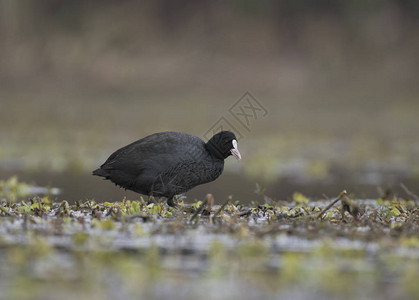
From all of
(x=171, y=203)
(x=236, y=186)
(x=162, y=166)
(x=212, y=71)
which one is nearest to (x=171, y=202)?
(x=171, y=203)

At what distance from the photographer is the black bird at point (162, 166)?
10539mm

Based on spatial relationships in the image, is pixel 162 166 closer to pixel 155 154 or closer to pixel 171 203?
pixel 155 154

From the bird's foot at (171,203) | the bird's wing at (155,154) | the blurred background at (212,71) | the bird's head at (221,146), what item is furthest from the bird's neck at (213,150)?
the blurred background at (212,71)

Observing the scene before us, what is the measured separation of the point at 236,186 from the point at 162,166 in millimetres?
4990

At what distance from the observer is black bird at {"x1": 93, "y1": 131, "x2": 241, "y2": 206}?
1054 centimetres

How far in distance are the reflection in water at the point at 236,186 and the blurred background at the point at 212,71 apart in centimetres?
544

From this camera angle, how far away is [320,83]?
36.9 metres

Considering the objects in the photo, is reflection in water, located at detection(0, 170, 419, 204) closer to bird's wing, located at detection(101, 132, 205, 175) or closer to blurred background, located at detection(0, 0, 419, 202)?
bird's wing, located at detection(101, 132, 205, 175)

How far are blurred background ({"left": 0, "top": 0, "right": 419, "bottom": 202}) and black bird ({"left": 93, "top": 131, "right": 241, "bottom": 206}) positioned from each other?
1126 centimetres

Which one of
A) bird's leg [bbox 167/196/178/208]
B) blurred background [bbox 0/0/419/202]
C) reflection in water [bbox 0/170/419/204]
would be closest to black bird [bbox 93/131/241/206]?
bird's leg [bbox 167/196/178/208]

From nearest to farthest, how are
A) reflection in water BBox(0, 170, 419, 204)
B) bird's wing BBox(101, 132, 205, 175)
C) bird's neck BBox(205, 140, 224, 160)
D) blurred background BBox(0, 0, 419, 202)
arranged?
bird's wing BBox(101, 132, 205, 175) → bird's neck BBox(205, 140, 224, 160) → reflection in water BBox(0, 170, 419, 204) → blurred background BBox(0, 0, 419, 202)

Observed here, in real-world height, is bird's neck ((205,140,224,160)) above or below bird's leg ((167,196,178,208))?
above

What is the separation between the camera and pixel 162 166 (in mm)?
10516

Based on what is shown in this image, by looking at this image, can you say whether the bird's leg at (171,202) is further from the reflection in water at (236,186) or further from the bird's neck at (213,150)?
the reflection in water at (236,186)
